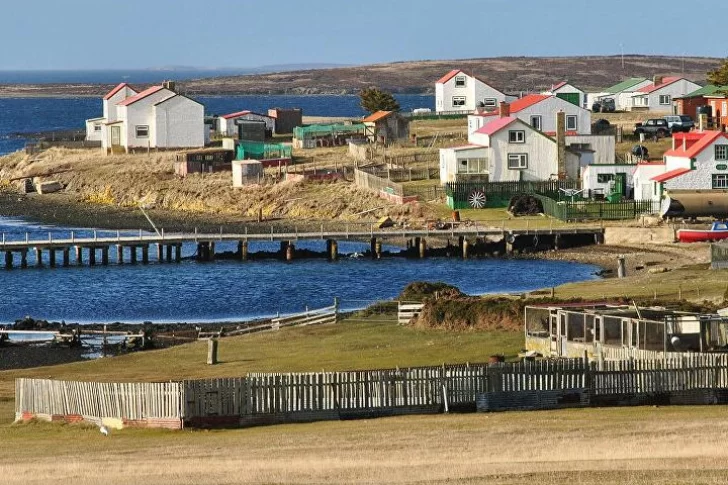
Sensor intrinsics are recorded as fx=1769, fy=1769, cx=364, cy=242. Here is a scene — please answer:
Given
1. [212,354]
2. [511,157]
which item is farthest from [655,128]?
[212,354]

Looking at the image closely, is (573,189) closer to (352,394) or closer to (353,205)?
(353,205)

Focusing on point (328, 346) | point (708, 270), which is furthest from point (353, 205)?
point (328, 346)

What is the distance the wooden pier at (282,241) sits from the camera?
92250 millimetres

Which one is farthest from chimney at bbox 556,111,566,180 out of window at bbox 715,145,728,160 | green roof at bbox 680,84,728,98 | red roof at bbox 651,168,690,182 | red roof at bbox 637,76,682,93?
red roof at bbox 637,76,682,93

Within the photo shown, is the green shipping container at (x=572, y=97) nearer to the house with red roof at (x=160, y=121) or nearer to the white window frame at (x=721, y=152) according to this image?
the white window frame at (x=721, y=152)

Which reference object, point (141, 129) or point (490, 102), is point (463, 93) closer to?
point (490, 102)

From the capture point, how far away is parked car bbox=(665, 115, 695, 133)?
12556 cm

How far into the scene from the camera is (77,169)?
133375mm

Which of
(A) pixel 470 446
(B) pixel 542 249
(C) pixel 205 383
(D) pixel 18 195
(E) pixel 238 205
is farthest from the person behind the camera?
(D) pixel 18 195

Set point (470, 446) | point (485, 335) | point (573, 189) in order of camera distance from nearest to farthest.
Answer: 1. point (470, 446)
2. point (485, 335)
3. point (573, 189)

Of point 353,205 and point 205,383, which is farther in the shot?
point 353,205

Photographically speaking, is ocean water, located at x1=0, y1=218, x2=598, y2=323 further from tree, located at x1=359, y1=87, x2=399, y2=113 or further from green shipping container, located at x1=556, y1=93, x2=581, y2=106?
tree, located at x1=359, y1=87, x2=399, y2=113

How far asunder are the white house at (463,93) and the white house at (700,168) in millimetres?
54050

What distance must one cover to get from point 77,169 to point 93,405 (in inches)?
3719
